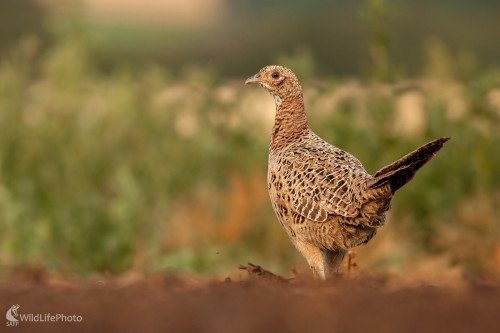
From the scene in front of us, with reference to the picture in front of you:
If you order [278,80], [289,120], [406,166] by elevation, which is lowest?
[406,166]

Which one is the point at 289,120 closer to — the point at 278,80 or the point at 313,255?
the point at 278,80

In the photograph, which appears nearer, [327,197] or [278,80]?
[327,197]

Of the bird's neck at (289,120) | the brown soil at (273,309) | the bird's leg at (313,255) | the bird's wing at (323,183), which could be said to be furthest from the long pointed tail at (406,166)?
the bird's neck at (289,120)

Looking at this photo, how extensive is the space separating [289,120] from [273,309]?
11.8 feet

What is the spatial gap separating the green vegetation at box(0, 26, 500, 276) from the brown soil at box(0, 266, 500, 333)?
5.90 meters

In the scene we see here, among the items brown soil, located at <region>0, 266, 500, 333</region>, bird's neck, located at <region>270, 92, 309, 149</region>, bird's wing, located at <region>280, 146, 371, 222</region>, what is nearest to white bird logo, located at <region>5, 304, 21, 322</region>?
brown soil, located at <region>0, 266, 500, 333</region>

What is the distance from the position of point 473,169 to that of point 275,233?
249 centimetres

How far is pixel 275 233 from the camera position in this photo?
36.1 ft

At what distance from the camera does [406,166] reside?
511 cm

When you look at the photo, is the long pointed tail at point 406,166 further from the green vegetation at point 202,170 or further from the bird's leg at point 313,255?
the green vegetation at point 202,170

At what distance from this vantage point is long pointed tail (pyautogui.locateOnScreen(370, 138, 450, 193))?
5012mm

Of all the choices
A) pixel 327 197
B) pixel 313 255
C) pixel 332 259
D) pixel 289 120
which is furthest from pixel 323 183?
pixel 289 120

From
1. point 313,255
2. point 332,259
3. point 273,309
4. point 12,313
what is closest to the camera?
point 273,309

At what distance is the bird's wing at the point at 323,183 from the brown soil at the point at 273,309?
5.45 feet
